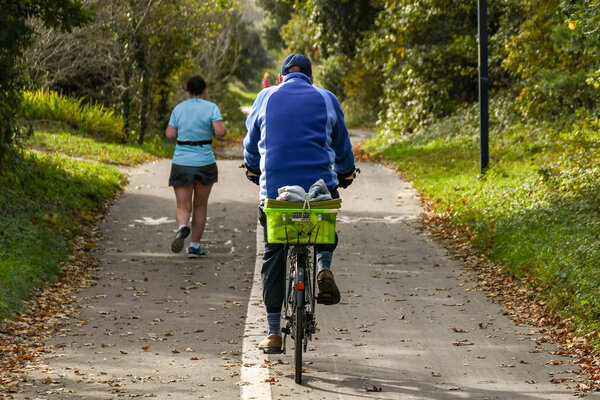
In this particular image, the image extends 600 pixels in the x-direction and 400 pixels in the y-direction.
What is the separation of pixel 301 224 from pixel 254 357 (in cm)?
130

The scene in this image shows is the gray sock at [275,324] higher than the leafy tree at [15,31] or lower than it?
lower

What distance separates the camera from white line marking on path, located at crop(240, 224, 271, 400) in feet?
18.6

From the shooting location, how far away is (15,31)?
11031 mm

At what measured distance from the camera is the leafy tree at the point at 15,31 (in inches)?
435

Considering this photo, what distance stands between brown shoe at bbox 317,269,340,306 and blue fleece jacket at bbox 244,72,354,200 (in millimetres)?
592

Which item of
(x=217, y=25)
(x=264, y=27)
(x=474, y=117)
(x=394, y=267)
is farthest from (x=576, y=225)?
(x=264, y=27)

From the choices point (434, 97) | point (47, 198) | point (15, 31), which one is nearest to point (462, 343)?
point (15, 31)

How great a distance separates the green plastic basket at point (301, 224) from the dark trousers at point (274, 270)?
0.25 meters

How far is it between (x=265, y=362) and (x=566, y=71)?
1325 centimetres

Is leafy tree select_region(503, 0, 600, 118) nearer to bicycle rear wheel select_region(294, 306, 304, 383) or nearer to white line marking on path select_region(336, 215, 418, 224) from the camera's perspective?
white line marking on path select_region(336, 215, 418, 224)

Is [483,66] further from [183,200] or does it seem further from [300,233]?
[300,233]

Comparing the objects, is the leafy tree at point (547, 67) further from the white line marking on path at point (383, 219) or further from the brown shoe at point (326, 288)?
the brown shoe at point (326, 288)

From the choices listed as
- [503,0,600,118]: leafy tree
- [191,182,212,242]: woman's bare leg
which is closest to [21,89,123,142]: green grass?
[503,0,600,118]: leafy tree

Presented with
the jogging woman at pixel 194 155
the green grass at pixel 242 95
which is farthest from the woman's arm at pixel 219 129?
the green grass at pixel 242 95
